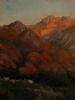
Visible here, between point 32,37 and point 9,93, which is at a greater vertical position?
point 32,37

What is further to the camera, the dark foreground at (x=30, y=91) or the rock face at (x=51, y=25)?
the rock face at (x=51, y=25)

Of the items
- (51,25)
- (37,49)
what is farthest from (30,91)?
(51,25)

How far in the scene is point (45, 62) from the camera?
9.52m

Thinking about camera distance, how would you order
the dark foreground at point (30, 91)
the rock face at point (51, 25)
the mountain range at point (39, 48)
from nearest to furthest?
the dark foreground at point (30, 91) → the mountain range at point (39, 48) → the rock face at point (51, 25)

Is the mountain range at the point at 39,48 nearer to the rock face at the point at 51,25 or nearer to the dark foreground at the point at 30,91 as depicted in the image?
the rock face at the point at 51,25

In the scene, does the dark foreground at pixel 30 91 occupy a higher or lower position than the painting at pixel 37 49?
lower

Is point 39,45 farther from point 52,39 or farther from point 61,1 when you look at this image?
point 61,1

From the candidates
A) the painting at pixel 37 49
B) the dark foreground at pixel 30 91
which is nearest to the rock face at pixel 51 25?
the painting at pixel 37 49

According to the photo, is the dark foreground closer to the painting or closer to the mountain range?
the painting

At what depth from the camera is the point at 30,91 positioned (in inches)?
367

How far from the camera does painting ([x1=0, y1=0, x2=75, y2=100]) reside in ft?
30.7

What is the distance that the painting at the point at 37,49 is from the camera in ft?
30.7

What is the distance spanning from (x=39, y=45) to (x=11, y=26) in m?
0.90

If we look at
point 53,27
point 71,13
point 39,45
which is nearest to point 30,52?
point 39,45
